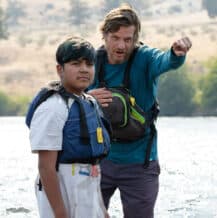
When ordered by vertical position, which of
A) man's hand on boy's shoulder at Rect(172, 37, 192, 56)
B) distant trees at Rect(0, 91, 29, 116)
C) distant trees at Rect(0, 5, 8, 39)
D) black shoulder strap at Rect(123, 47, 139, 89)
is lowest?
distant trees at Rect(0, 91, 29, 116)

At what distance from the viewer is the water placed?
10.5m

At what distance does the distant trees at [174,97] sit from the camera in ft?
156

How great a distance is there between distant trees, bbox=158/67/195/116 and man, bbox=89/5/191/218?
41232 mm

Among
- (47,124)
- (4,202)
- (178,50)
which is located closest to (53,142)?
(47,124)

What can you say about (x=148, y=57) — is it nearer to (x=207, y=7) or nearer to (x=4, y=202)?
(x=4, y=202)

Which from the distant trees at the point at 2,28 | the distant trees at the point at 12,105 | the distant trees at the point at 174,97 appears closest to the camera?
the distant trees at the point at 174,97

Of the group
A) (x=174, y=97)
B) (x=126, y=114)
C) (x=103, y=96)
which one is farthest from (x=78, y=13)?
(x=103, y=96)

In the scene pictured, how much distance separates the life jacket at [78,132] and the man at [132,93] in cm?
77

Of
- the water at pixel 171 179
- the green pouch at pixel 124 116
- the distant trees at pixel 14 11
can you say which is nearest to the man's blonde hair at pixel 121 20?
the green pouch at pixel 124 116

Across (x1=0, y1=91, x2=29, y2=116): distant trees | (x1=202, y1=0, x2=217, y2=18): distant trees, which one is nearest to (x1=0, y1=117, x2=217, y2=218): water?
(x1=0, y1=91, x2=29, y2=116): distant trees

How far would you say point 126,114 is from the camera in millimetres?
5648

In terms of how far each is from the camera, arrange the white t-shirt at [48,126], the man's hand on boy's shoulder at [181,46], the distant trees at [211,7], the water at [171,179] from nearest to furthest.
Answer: the white t-shirt at [48,126] < the man's hand on boy's shoulder at [181,46] < the water at [171,179] < the distant trees at [211,7]

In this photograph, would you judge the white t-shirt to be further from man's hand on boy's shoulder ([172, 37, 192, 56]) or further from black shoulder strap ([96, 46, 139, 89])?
black shoulder strap ([96, 46, 139, 89])

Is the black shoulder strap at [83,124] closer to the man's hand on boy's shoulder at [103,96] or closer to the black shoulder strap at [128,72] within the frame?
the man's hand on boy's shoulder at [103,96]
